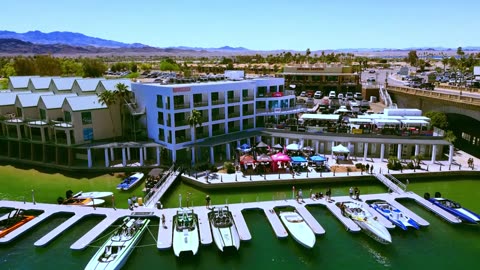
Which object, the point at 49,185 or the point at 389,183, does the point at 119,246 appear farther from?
the point at 389,183

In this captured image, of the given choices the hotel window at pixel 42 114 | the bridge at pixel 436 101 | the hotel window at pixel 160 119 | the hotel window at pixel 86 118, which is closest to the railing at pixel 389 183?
the bridge at pixel 436 101

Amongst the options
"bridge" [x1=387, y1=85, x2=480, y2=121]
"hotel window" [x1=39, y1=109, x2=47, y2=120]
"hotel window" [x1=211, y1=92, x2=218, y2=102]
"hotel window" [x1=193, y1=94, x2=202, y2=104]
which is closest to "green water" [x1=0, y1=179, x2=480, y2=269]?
"hotel window" [x1=193, y1=94, x2=202, y2=104]

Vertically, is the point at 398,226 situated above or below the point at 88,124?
below

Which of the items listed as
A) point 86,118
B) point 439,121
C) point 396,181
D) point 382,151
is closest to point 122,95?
point 86,118

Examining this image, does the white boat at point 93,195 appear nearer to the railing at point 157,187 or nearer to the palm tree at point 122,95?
the railing at point 157,187

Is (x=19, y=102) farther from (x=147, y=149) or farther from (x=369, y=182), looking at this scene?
(x=369, y=182)

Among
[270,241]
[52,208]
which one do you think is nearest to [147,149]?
[52,208]
